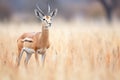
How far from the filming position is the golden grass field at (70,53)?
3.20 meters

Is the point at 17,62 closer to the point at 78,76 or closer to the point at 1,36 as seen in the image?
the point at 1,36

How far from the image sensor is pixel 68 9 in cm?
349

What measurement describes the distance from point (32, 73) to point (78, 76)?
352mm

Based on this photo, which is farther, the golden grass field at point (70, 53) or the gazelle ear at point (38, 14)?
the gazelle ear at point (38, 14)

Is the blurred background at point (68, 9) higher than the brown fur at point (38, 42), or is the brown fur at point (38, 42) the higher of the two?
the blurred background at point (68, 9)

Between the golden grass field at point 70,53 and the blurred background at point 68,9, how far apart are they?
0.06m

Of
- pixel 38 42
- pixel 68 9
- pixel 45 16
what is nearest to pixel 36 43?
pixel 38 42

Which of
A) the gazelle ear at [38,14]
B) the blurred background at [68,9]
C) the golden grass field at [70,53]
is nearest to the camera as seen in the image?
the golden grass field at [70,53]

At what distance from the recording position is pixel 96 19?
11.5ft

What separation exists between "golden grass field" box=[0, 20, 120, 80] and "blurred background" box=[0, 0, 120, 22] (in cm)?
6

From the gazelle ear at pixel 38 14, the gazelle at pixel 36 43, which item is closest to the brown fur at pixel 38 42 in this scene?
the gazelle at pixel 36 43

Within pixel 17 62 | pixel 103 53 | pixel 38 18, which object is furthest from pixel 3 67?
pixel 103 53

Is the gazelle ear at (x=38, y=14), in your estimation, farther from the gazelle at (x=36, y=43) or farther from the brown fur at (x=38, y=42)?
the brown fur at (x=38, y=42)

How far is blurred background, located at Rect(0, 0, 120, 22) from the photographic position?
3.43 meters
